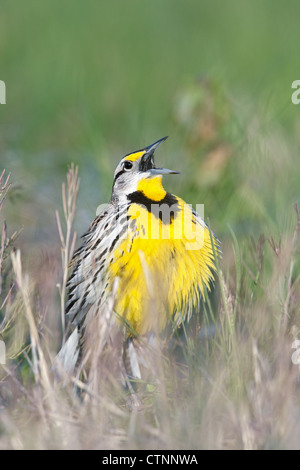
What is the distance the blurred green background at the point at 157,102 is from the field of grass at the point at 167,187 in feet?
0.05

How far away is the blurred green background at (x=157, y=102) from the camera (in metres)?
3.65

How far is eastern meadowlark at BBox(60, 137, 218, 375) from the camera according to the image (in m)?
2.46

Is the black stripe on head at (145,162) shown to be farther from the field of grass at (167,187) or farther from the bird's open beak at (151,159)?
the field of grass at (167,187)

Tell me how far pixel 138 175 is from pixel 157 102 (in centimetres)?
336

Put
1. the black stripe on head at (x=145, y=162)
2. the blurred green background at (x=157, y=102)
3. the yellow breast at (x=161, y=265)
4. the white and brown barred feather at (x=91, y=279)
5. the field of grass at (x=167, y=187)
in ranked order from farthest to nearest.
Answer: the blurred green background at (x=157, y=102) → the black stripe on head at (x=145, y=162) → the white and brown barred feather at (x=91, y=279) → the yellow breast at (x=161, y=265) → the field of grass at (x=167, y=187)

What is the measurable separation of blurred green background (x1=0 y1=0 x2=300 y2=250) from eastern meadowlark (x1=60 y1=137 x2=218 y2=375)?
1.12 feet

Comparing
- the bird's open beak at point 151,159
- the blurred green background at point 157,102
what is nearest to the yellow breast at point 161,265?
the bird's open beak at point 151,159

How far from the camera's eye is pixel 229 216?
3.42 m

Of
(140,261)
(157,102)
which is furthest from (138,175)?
(157,102)

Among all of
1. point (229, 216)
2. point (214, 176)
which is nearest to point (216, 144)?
point (214, 176)

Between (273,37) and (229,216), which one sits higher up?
(273,37)

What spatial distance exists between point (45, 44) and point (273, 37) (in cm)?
201

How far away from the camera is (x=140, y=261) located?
2.46m

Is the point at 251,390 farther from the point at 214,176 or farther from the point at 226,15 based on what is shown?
the point at 226,15
